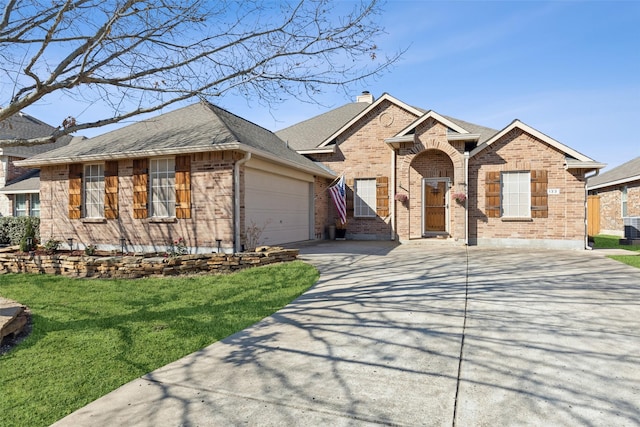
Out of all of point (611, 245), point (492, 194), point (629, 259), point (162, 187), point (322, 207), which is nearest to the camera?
point (629, 259)

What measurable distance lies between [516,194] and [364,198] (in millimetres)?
5734

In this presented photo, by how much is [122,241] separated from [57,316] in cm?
635

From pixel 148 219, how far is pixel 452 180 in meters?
10.9

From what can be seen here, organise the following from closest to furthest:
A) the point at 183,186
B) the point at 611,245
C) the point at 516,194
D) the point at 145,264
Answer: the point at 145,264, the point at 183,186, the point at 516,194, the point at 611,245

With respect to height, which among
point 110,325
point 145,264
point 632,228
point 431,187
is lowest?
point 110,325

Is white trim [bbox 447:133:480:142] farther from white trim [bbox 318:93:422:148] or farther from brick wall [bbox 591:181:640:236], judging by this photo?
brick wall [bbox 591:181:640:236]

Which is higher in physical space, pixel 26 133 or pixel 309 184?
pixel 26 133

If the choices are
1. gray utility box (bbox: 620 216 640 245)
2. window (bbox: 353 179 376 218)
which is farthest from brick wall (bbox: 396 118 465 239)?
gray utility box (bbox: 620 216 640 245)

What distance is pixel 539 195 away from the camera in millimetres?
13211

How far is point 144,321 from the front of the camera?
5039 mm

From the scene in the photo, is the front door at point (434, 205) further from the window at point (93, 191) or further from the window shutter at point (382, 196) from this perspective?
the window at point (93, 191)

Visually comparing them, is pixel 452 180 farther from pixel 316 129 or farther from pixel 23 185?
pixel 23 185

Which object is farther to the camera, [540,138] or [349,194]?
[349,194]

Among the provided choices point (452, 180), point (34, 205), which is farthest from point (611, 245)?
point (34, 205)
